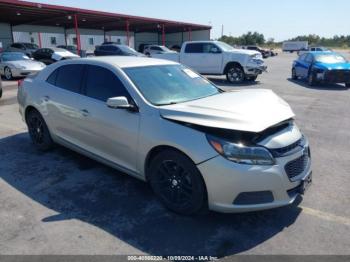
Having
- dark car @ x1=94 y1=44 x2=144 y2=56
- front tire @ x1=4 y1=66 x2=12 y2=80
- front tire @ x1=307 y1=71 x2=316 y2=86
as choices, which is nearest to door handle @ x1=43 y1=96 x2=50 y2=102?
front tire @ x1=4 y1=66 x2=12 y2=80

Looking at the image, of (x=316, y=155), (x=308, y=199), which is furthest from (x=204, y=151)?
(x=316, y=155)

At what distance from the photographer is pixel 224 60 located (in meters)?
15.2

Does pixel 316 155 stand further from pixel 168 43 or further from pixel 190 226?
pixel 168 43

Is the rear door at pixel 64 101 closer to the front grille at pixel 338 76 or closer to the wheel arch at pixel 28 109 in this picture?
the wheel arch at pixel 28 109

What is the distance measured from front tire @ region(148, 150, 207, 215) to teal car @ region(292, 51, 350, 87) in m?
12.1

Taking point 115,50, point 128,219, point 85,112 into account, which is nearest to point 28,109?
point 85,112

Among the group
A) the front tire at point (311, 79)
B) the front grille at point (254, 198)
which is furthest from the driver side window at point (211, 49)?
the front grille at point (254, 198)

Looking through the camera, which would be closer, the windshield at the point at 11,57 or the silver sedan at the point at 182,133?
the silver sedan at the point at 182,133

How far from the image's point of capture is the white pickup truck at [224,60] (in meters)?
14.8

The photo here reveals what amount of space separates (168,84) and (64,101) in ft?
5.24

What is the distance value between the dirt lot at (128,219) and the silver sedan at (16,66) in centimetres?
1097

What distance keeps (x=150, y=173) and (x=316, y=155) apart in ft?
10.2

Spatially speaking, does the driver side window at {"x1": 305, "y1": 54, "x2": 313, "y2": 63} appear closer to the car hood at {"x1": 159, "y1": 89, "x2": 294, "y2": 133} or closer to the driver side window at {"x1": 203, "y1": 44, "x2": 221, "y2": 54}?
the driver side window at {"x1": 203, "y1": 44, "x2": 221, "y2": 54}

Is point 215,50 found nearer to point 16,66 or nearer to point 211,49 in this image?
point 211,49
